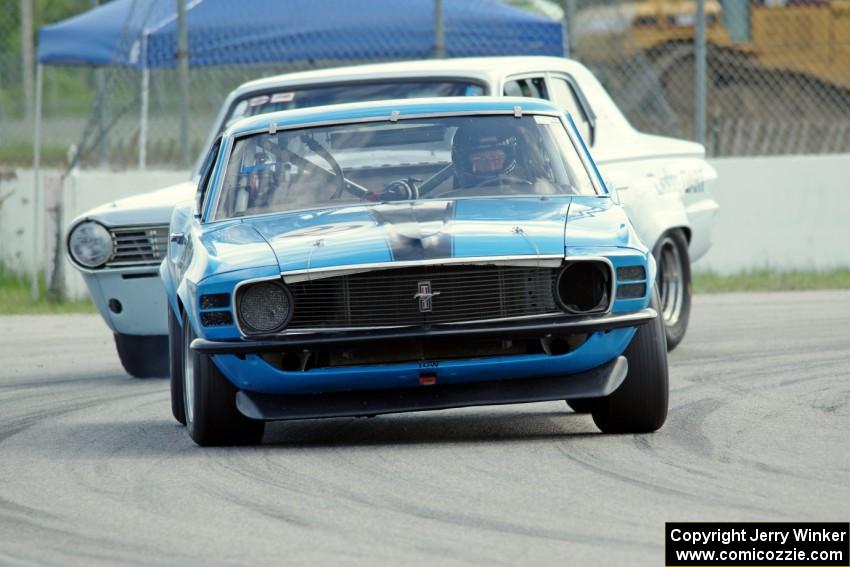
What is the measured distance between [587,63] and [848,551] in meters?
11.4

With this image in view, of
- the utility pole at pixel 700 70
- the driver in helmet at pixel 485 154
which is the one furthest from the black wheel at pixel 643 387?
the utility pole at pixel 700 70

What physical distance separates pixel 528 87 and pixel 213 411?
13.4 feet

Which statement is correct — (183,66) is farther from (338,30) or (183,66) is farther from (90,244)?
(90,244)

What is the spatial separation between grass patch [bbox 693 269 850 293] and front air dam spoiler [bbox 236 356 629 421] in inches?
302

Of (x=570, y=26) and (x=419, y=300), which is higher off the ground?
(x=570, y=26)

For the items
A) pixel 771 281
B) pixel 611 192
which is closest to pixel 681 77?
pixel 771 281

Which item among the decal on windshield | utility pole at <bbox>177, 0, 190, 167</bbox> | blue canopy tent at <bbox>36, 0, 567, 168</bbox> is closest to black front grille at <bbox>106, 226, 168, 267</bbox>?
the decal on windshield

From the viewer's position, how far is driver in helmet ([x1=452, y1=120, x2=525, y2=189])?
727 cm

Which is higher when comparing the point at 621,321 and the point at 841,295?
the point at 621,321

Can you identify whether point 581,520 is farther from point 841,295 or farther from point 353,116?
point 841,295

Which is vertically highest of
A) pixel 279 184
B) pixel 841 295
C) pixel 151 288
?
pixel 279 184

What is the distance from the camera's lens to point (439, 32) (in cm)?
1448

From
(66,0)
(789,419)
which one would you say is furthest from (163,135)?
(66,0)

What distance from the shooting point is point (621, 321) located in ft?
21.0
